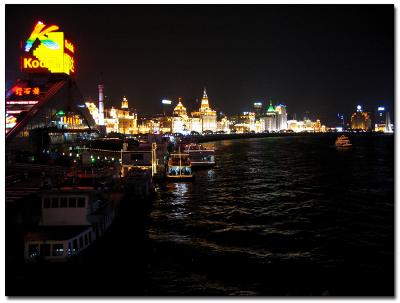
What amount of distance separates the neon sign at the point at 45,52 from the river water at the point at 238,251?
37356 mm

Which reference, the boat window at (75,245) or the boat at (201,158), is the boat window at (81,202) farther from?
the boat at (201,158)

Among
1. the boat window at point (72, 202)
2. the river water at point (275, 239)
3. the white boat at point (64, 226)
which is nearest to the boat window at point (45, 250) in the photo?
the white boat at point (64, 226)

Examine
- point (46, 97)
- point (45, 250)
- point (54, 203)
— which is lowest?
point (45, 250)

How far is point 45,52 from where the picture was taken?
61.6 m

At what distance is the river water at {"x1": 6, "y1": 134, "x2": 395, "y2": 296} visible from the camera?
14.8 metres

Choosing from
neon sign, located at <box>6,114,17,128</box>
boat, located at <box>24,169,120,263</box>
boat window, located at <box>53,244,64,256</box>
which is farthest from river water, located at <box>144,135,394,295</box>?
neon sign, located at <box>6,114,17,128</box>

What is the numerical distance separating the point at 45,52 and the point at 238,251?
5381 centimetres

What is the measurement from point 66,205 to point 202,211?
11.5 m

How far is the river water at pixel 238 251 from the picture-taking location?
48.6ft

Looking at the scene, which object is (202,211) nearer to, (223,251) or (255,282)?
(223,251)

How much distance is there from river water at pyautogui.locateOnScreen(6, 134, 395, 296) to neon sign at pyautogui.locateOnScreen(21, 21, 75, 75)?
1471 inches

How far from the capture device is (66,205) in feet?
59.0

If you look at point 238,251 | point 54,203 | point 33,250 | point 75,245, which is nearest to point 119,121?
point 54,203

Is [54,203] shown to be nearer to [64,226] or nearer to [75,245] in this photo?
[64,226]
